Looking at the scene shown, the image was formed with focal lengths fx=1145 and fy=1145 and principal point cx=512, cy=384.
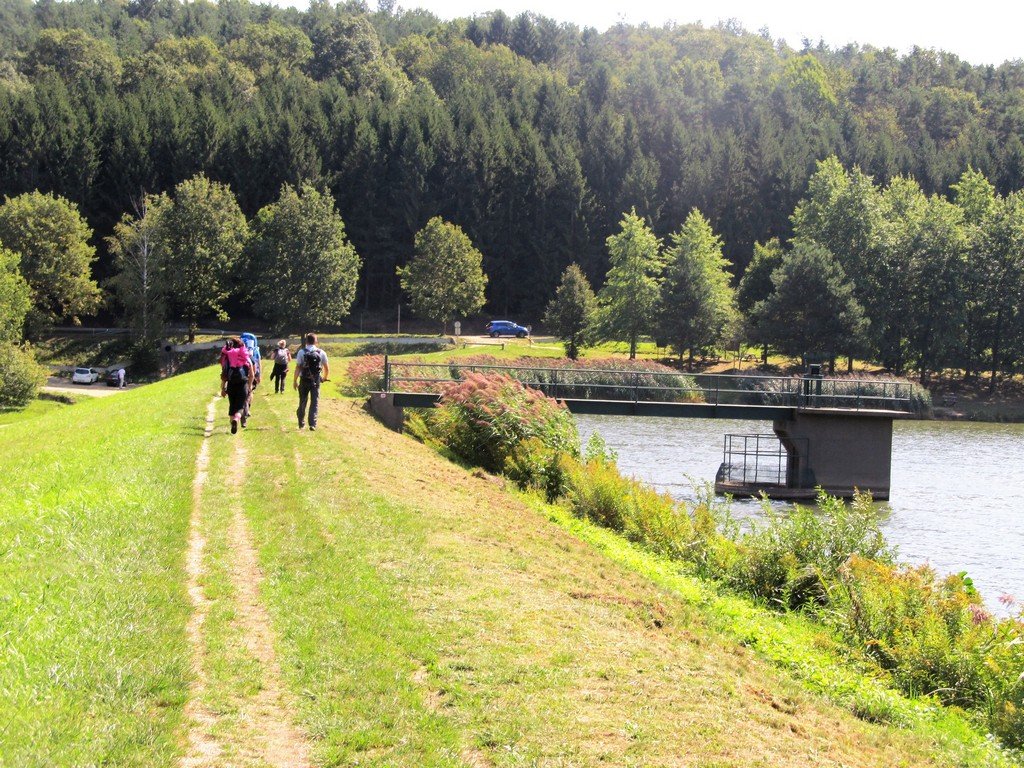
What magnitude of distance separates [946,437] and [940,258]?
27707mm

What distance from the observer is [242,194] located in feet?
338

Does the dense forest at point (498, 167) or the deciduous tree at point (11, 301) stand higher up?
the dense forest at point (498, 167)

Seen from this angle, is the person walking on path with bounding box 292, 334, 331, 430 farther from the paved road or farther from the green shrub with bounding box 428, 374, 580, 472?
the paved road

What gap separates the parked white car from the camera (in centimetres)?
7881

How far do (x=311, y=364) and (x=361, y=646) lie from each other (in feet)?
48.4

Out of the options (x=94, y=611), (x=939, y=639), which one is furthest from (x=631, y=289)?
(x=94, y=611)

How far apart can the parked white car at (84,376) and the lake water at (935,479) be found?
3853cm

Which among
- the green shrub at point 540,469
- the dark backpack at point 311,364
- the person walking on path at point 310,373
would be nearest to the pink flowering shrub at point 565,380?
the green shrub at point 540,469

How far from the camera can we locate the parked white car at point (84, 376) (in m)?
78.8

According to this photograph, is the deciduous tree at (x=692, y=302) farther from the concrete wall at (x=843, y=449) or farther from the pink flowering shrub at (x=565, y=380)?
the concrete wall at (x=843, y=449)

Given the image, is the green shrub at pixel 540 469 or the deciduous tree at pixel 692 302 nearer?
the green shrub at pixel 540 469

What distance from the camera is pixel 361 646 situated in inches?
425

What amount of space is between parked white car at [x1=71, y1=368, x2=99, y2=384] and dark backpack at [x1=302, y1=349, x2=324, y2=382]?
5924 centimetres

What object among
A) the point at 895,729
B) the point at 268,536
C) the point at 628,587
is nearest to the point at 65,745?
the point at 268,536
